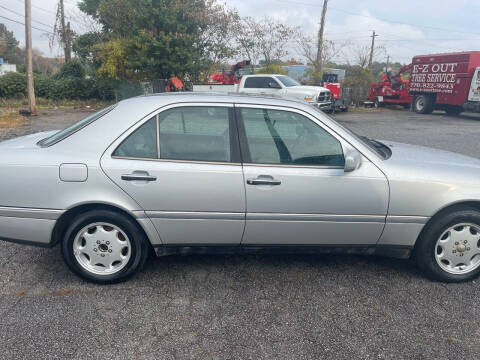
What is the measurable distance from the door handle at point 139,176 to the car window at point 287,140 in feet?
2.67

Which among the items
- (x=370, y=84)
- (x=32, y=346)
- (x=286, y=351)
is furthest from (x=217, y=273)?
(x=370, y=84)

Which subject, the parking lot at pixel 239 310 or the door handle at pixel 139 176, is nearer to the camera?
the parking lot at pixel 239 310

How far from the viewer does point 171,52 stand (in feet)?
61.8

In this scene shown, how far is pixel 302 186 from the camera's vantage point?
3002 millimetres

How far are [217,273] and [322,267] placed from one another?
98 cm

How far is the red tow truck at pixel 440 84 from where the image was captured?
1666 centimetres

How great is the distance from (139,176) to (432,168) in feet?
7.77

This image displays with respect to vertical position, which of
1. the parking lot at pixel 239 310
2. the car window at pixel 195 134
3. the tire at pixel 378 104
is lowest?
the parking lot at pixel 239 310

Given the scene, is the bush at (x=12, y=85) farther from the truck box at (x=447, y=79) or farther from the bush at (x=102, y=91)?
the truck box at (x=447, y=79)

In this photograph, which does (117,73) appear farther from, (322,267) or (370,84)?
(322,267)

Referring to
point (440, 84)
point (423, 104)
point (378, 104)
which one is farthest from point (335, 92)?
point (440, 84)

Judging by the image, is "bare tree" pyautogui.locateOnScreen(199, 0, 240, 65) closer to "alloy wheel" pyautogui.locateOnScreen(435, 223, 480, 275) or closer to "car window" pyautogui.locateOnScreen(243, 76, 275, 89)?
"car window" pyautogui.locateOnScreen(243, 76, 275, 89)

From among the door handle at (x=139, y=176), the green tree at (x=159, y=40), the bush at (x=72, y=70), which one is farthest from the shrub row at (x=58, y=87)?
the door handle at (x=139, y=176)

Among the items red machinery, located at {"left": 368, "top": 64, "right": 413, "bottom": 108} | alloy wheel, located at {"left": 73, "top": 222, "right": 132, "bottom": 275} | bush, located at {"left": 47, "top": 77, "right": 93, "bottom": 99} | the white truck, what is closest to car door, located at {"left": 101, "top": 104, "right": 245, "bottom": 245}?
alloy wheel, located at {"left": 73, "top": 222, "right": 132, "bottom": 275}
